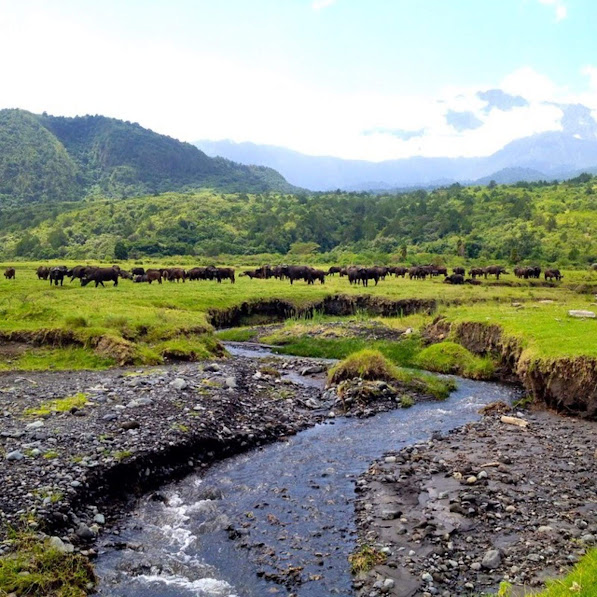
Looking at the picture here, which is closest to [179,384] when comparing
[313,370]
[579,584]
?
[313,370]

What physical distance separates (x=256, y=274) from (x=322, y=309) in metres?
20.1

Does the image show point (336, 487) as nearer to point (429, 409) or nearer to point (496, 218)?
point (429, 409)

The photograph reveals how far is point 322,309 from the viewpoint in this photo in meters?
40.5

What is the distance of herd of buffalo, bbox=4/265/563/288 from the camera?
154 ft

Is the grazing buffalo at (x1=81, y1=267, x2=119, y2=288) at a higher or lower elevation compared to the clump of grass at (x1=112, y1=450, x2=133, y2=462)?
higher

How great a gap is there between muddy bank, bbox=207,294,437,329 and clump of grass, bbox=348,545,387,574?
26541mm

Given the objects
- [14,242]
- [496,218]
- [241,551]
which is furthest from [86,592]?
[14,242]

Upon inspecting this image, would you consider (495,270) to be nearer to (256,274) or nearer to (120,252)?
(256,274)

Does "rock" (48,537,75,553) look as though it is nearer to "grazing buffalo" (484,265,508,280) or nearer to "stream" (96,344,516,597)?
"stream" (96,344,516,597)

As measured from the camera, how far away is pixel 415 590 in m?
9.12

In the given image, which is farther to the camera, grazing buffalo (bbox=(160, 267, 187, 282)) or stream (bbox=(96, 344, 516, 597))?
grazing buffalo (bbox=(160, 267, 187, 282))

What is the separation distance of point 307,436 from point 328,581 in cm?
724

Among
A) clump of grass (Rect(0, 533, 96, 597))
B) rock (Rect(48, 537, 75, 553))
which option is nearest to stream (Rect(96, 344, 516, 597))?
clump of grass (Rect(0, 533, 96, 597))

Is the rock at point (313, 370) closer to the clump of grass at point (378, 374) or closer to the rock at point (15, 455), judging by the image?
the clump of grass at point (378, 374)
